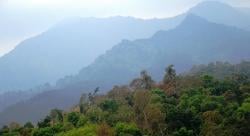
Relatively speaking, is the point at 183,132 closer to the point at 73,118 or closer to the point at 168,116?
the point at 168,116

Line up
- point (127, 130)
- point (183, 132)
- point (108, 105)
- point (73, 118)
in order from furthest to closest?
point (108, 105) < point (73, 118) < point (127, 130) < point (183, 132)

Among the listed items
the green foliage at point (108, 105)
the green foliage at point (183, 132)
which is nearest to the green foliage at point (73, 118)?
the green foliage at point (108, 105)

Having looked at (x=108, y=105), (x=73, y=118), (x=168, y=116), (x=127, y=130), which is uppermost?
(x=168, y=116)

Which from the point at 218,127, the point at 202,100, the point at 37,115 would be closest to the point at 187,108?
the point at 202,100

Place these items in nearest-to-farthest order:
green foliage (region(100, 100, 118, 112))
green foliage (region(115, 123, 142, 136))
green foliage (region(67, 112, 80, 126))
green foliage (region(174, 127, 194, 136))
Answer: green foliage (region(174, 127, 194, 136)) → green foliage (region(115, 123, 142, 136)) → green foliage (region(67, 112, 80, 126)) → green foliage (region(100, 100, 118, 112))

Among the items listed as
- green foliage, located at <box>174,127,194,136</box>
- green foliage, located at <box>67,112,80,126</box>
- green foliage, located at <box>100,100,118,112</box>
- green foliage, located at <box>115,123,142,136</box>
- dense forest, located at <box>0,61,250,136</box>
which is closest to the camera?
dense forest, located at <box>0,61,250,136</box>

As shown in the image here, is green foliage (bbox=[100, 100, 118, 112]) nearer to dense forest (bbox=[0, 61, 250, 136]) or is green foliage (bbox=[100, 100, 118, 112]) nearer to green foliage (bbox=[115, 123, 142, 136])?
dense forest (bbox=[0, 61, 250, 136])

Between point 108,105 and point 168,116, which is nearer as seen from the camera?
point 168,116

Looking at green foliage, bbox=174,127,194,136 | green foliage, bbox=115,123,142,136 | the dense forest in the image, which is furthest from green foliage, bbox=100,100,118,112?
green foliage, bbox=174,127,194,136

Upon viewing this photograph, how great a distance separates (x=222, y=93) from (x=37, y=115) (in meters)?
114

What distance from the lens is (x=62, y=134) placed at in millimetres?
45906

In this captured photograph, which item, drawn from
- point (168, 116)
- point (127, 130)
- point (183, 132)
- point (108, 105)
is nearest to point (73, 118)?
point (108, 105)

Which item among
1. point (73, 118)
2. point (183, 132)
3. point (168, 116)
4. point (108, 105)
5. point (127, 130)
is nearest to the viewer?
point (183, 132)

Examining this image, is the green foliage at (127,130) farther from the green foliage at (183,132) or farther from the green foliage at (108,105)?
the green foliage at (108,105)
